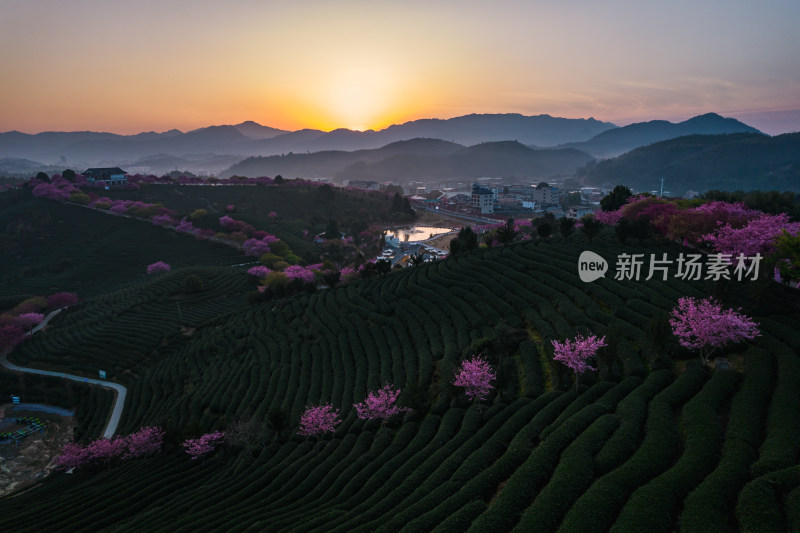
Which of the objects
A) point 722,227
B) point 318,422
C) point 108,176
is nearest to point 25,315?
point 318,422

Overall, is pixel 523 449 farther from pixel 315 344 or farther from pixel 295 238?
pixel 295 238

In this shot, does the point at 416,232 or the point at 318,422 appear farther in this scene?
the point at 416,232

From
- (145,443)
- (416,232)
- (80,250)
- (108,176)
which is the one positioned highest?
(108,176)

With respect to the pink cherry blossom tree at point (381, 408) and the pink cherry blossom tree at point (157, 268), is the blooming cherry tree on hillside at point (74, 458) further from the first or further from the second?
the pink cherry blossom tree at point (157, 268)

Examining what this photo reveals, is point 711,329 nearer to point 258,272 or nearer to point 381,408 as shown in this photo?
point 381,408

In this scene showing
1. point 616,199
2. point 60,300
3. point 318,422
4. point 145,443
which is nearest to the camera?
point 318,422

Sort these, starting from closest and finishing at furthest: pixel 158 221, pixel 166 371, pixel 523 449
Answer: pixel 523 449
pixel 166 371
pixel 158 221

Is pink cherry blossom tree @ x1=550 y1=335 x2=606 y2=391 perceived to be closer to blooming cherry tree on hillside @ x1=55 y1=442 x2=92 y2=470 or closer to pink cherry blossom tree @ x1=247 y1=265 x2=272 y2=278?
blooming cherry tree on hillside @ x1=55 y1=442 x2=92 y2=470

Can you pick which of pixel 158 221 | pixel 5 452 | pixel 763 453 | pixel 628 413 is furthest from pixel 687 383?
pixel 158 221
